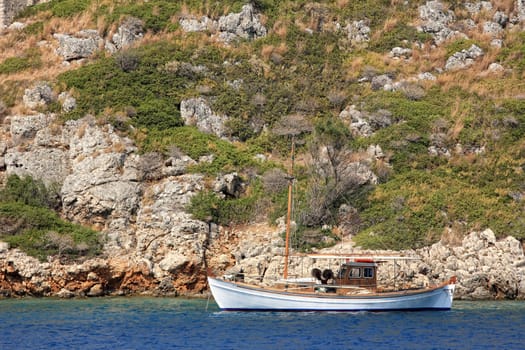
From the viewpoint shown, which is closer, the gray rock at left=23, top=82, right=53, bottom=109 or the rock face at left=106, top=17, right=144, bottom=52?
the gray rock at left=23, top=82, right=53, bottom=109

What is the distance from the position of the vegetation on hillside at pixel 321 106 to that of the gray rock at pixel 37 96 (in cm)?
103

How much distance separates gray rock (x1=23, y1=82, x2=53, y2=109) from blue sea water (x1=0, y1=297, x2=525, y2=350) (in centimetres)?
1637

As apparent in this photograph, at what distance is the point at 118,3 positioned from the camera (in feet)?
217

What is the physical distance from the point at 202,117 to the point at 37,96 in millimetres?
10158

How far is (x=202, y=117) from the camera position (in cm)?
5522

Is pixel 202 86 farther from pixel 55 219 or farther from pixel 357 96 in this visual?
pixel 55 219

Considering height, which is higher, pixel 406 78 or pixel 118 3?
pixel 118 3

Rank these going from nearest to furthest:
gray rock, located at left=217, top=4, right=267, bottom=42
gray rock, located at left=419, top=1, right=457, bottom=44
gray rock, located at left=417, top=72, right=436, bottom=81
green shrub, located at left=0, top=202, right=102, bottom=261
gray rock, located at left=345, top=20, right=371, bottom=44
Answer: green shrub, located at left=0, top=202, right=102, bottom=261, gray rock, located at left=417, top=72, right=436, bottom=81, gray rock, located at left=217, top=4, right=267, bottom=42, gray rock, located at left=419, top=1, right=457, bottom=44, gray rock, located at left=345, top=20, right=371, bottom=44

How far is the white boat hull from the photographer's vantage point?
38.0 meters

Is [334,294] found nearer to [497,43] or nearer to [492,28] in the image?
[497,43]

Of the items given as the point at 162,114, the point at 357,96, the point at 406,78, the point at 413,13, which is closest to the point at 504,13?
the point at 413,13

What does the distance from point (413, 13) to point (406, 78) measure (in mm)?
9296

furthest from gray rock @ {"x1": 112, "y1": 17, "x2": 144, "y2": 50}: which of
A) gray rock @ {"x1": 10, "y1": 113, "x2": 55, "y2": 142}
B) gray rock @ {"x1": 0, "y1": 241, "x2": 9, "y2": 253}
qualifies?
gray rock @ {"x1": 0, "y1": 241, "x2": 9, "y2": 253}

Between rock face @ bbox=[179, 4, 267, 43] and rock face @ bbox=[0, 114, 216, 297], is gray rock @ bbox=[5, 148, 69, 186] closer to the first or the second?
rock face @ bbox=[0, 114, 216, 297]
